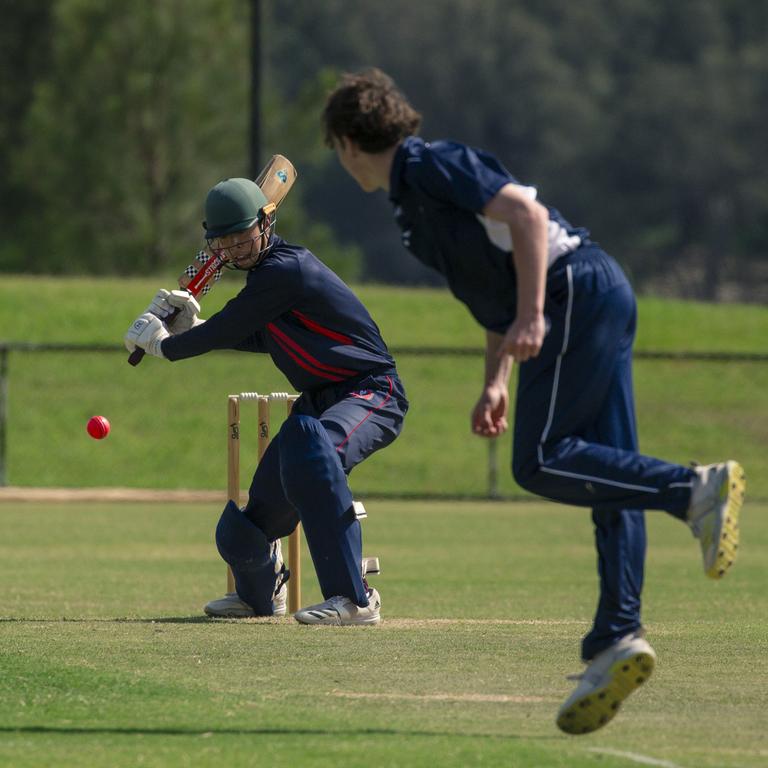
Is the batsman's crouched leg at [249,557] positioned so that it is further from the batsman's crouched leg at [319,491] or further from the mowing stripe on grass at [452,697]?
the mowing stripe on grass at [452,697]

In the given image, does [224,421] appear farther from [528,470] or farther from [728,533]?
[728,533]

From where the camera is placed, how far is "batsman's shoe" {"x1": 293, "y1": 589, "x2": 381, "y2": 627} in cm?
799

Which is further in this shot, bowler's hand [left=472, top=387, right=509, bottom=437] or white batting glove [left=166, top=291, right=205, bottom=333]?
white batting glove [left=166, top=291, right=205, bottom=333]

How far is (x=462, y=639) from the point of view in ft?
25.7

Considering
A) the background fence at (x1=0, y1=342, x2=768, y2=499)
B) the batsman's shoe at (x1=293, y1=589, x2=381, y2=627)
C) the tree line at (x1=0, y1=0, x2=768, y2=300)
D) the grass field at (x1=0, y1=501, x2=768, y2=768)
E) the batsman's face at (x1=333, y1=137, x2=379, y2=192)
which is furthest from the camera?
the tree line at (x1=0, y1=0, x2=768, y2=300)

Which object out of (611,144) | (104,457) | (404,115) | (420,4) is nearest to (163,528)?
(104,457)

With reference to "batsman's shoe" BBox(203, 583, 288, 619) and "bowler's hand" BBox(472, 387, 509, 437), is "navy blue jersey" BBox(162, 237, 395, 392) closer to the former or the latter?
"batsman's shoe" BBox(203, 583, 288, 619)

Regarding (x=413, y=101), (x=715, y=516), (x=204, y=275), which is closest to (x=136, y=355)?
(x=204, y=275)

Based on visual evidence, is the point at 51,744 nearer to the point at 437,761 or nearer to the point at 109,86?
the point at 437,761

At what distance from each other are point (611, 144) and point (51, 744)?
65.2m

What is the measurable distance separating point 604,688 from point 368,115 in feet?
6.76

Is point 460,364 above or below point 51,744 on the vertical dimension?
below

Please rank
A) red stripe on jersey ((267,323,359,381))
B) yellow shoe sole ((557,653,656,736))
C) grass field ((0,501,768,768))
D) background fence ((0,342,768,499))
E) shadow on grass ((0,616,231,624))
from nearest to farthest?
grass field ((0,501,768,768)), yellow shoe sole ((557,653,656,736)), red stripe on jersey ((267,323,359,381)), shadow on grass ((0,616,231,624)), background fence ((0,342,768,499))

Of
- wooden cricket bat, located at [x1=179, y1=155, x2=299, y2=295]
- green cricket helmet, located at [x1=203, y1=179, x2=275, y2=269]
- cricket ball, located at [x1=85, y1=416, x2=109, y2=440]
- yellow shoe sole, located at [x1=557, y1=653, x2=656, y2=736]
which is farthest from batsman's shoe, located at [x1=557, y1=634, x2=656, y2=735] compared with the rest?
cricket ball, located at [x1=85, y1=416, x2=109, y2=440]
